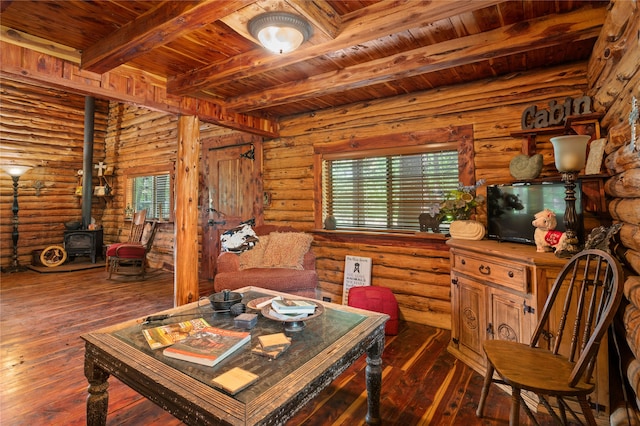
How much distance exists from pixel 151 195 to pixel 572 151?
6.77m

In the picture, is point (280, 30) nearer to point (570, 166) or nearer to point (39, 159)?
point (570, 166)

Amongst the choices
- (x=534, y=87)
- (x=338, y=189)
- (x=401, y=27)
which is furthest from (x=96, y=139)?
(x=534, y=87)

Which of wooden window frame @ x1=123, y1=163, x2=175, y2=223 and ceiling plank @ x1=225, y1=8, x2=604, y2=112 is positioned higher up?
ceiling plank @ x1=225, y1=8, x2=604, y2=112

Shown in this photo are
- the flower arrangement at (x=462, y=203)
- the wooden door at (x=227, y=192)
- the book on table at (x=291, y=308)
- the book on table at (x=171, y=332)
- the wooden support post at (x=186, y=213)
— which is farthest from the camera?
the wooden door at (x=227, y=192)

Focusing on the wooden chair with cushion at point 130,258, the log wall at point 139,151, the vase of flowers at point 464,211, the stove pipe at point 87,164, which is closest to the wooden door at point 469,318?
the vase of flowers at point 464,211

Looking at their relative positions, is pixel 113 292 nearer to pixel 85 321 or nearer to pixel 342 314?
pixel 85 321

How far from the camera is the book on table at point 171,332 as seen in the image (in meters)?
1.36

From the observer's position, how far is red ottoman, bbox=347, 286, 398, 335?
2949 millimetres

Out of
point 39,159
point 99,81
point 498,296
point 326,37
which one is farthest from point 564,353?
point 39,159

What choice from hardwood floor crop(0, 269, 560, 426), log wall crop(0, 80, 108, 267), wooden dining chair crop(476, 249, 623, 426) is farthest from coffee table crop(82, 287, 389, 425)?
log wall crop(0, 80, 108, 267)

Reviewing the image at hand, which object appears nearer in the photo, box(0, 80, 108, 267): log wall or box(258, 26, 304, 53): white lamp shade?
box(258, 26, 304, 53): white lamp shade

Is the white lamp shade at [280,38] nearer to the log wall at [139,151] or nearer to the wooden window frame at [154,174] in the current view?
the log wall at [139,151]

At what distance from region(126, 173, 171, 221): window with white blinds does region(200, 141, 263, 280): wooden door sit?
1.27 m

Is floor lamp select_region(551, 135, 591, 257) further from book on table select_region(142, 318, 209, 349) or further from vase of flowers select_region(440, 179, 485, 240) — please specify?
book on table select_region(142, 318, 209, 349)
